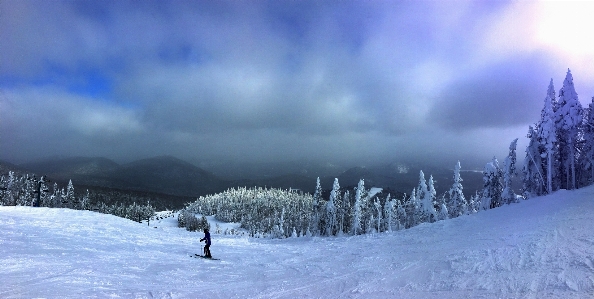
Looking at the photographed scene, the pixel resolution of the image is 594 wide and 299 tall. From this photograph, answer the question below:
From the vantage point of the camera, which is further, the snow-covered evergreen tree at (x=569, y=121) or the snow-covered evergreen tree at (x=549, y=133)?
the snow-covered evergreen tree at (x=569, y=121)

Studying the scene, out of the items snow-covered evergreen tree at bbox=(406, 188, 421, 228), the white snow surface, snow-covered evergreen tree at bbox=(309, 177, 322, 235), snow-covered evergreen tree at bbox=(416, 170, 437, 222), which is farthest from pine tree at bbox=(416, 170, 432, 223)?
the white snow surface

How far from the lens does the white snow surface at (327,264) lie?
11.3 meters

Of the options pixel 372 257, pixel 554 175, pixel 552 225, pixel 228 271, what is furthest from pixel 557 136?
pixel 228 271

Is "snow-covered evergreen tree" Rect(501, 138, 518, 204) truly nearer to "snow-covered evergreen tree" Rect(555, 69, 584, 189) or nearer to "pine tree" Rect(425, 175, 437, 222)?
"snow-covered evergreen tree" Rect(555, 69, 584, 189)

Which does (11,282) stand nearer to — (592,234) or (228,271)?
(228,271)

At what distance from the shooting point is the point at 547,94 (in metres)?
41.5

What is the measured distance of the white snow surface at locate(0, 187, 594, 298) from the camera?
1130 centimetres

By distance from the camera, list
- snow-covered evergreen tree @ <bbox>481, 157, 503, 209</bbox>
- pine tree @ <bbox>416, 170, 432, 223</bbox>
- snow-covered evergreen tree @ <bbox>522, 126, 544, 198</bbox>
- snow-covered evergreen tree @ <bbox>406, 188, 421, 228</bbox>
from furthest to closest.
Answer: snow-covered evergreen tree @ <bbox>406, 188, 421, 228</bbox> → pine tree @ <bbox>416, 170, 432, 223</bbox> → snow-covered evergreen tree @ <bbox>481, 157, 503, 209</bbox> → snow-covered evergreen tree @ <bbox>522, 126, 544, 198</bbox>

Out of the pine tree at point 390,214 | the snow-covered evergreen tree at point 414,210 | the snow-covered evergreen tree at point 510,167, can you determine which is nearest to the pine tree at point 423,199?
the snow-covered evergreen tree at point 414,210

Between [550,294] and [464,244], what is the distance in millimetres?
10389

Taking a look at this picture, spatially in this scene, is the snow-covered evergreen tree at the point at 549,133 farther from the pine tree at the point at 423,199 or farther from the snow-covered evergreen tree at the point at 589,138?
the pine tree at the point at 423,199

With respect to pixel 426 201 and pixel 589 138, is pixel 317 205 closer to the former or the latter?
pixel 426 201

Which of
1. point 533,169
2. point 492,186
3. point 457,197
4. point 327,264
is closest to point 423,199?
point 457,197

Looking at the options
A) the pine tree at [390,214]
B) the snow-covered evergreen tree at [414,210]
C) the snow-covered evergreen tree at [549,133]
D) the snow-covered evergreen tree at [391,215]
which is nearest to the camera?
the snow-covered evergreen tree at [549,133]
